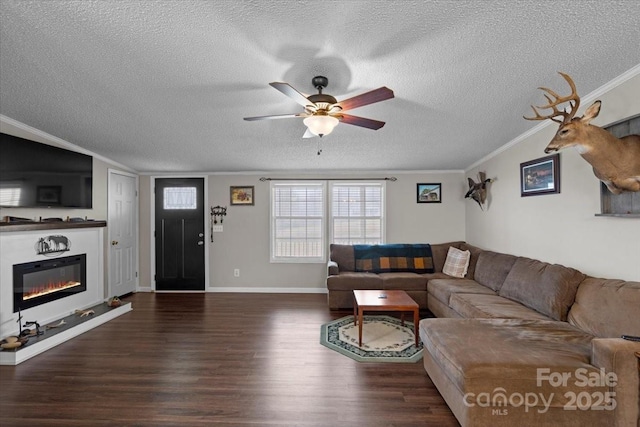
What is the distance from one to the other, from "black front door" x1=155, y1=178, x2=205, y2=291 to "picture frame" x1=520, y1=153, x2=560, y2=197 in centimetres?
511

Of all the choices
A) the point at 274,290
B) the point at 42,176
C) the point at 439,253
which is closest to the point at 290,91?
the point at 42,176

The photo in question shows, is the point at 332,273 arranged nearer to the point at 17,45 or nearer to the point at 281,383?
the point at 281,383

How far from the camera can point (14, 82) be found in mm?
2686

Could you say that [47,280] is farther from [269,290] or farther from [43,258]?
[269,290]

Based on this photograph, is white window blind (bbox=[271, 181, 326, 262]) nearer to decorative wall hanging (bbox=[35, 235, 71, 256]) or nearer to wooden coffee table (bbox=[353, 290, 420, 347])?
wooden coffee table (bbox=[353, 290, 420, 347])

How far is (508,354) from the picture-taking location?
1874mm

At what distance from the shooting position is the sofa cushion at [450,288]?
3.67m

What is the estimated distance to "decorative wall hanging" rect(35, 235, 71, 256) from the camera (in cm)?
353

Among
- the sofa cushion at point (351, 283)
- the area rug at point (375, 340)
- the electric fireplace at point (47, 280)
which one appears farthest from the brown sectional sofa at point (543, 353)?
the electric fireplace at point (47, 280)

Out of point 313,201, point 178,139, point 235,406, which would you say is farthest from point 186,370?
point 313,201

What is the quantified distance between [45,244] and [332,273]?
370cm

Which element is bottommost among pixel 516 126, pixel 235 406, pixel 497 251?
pixel 235 406

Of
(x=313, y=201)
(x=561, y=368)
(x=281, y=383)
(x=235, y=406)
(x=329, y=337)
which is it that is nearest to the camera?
(x=561, y=368)

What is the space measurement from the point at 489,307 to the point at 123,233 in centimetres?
565
